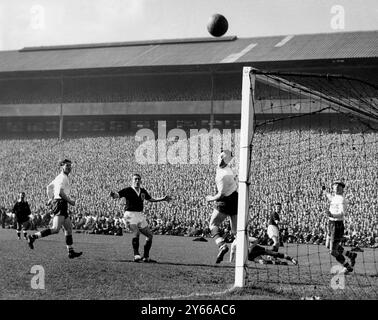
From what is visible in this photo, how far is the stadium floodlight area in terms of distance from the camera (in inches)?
395

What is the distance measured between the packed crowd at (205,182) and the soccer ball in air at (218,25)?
244 inches

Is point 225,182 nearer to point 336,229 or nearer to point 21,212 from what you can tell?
point 336,229

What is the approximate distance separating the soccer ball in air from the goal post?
12.3 metres

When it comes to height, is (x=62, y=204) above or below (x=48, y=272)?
above

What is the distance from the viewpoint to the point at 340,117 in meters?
40.4

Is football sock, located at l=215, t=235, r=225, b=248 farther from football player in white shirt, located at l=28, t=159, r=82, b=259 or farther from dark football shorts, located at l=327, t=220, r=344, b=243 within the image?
football player in white shirt, located at l=28, t=159, r=82, b=259

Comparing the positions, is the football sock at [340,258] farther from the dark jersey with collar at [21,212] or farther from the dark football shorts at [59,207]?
the dark jersey with collar at [21,212]

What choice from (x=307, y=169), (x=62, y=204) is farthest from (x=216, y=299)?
(x=307, y=169)

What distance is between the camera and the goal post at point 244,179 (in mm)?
9641

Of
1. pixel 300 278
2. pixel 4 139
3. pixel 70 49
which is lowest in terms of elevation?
pixel 300 278

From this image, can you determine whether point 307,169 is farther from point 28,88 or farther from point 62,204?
point 28,88

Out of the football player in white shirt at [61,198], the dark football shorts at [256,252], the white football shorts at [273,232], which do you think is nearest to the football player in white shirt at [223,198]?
the dark football shorts at [256,252]

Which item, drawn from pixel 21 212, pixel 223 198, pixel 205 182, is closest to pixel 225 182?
pixel 223 198

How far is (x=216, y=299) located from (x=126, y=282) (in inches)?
82.6
